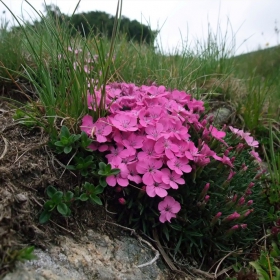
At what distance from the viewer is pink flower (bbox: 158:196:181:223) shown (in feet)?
5.44

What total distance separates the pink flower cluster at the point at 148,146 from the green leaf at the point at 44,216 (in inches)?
12.2

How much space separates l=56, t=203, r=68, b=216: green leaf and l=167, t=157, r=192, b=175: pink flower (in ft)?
1.76

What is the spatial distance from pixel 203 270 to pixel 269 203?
0.72 metres

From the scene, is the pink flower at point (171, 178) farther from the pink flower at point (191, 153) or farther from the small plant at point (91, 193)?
the small plant at point (91, 193)

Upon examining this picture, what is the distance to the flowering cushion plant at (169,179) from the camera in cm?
169

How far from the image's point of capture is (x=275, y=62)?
265 inches

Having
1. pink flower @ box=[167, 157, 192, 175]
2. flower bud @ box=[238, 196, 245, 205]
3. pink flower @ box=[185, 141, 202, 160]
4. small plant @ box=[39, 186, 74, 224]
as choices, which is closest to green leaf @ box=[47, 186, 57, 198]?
small plant @ box=[39, 186, 74, 224]

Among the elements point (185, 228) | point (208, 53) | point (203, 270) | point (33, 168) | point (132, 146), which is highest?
point (208, 53)

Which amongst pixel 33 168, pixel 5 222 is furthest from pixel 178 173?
pixel 5 222

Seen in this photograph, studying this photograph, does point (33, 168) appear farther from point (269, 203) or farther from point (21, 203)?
point (269, 203)

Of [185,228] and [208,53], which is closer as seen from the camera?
[185,228]

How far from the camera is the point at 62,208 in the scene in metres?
1.45

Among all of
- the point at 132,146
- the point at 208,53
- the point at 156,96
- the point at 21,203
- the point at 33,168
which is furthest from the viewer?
the point at 208,53

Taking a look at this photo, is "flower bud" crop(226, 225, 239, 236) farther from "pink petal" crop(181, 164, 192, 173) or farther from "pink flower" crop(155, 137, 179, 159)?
"pink flower" crop(155, 137, 179, 159)
